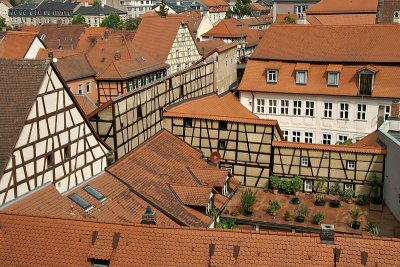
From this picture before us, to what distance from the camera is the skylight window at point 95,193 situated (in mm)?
23359

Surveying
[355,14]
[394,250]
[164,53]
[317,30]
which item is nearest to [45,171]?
[394,250]

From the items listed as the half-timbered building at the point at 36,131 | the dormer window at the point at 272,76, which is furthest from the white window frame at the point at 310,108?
the half-timbered building at the point at 36,131

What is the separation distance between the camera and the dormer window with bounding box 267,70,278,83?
43.5 m

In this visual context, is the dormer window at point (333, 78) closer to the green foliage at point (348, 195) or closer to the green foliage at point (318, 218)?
the green foliage at point (348, 195)

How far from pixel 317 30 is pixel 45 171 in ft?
97.6

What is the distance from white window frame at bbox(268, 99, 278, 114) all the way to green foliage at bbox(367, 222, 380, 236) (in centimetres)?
1647

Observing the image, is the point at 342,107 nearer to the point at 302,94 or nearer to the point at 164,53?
the point at 302,94

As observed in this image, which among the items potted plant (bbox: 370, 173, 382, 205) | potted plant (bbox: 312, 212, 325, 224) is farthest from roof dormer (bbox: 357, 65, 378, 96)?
potted plant (bbox: 312, 212, 325, 224)

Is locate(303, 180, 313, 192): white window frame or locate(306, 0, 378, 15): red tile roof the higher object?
locate(306, 0, 378, 15): red tile roof

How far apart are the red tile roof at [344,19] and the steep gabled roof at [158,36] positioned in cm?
1476

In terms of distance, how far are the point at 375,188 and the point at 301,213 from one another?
5.34 meters

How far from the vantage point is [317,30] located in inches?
1789

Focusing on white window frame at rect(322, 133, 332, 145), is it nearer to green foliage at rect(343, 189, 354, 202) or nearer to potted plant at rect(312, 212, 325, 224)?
green foliage at rect(343, 189, 354, 202)

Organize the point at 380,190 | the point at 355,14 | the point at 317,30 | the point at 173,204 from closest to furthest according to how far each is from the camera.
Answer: the point at 173,204
the point at 380,190
the point at 317,30
the point at 355,14
